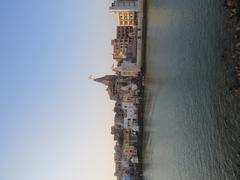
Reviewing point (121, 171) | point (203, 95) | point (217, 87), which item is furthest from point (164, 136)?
point (121, 171)

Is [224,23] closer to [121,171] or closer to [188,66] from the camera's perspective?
[188,66]

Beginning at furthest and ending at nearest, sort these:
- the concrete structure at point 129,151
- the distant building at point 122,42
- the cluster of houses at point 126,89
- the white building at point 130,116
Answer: the distant building at point 122,42 → the white building at point 130,116 → the cluster of houses at point 126,89 → the concrete structure at point 129,151

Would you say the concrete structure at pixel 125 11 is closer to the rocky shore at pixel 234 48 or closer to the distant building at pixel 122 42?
the distant building at pixel 122 42

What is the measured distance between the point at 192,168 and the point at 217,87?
439 cm

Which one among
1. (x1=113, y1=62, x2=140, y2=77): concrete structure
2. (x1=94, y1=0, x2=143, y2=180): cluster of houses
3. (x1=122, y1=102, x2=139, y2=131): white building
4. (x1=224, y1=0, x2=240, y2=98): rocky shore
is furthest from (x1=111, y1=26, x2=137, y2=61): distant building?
(x1=224, y1=0, x2=240, y2=98): rocky shore

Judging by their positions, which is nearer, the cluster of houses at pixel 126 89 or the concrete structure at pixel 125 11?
the cluster of houses at pixel 126 89

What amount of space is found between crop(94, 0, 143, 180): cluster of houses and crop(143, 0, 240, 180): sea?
6877 mm

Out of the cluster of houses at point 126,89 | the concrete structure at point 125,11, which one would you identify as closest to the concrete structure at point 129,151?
the cluster of houses at point 126,89

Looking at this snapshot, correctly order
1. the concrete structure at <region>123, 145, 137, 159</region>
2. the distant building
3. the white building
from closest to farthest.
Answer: the concrete structure at <region>123, 145, 137, 159</region> → the white building → the distant building

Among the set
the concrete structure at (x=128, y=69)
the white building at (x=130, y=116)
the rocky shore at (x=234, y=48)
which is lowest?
the rocky shore at (x=234, y=48)

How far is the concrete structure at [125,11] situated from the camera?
43812mm

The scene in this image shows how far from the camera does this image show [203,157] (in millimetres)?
18141

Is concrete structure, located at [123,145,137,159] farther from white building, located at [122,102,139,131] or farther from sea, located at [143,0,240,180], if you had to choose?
sea, located at [143,0,240,180]

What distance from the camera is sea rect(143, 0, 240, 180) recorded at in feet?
53.3
